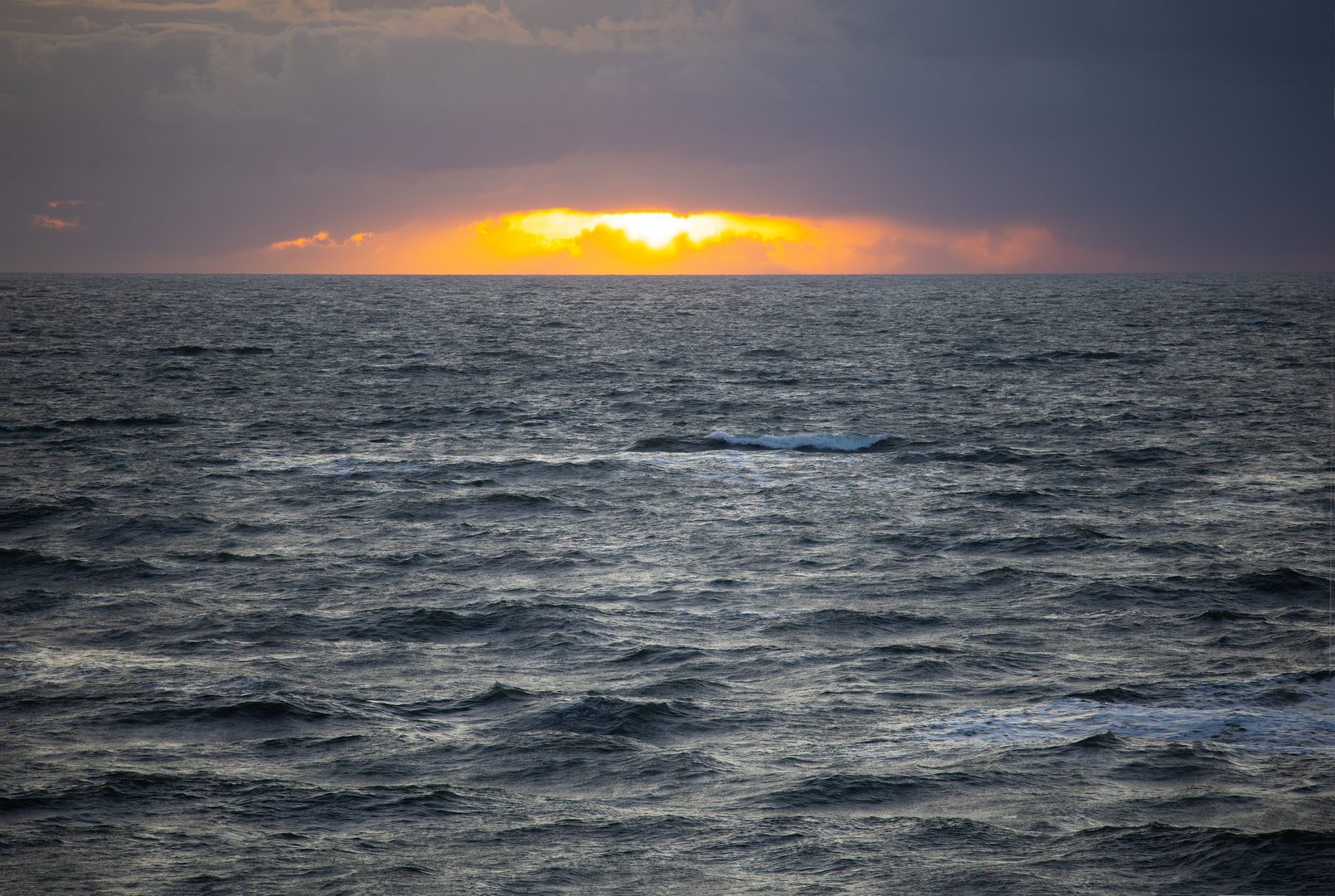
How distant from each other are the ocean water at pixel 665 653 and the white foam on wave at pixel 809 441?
0.78 ft

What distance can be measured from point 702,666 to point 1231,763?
6.67 m

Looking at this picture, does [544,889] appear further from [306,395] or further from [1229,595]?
[306,395]

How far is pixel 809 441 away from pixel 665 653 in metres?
19.8

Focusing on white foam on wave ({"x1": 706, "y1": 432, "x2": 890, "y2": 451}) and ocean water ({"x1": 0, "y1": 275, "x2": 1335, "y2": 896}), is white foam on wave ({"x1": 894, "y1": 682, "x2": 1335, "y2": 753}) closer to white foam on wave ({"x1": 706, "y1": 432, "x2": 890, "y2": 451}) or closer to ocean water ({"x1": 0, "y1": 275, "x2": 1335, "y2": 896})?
ocean water ({"x1": 0, "y1": 275, "x2": 1335, "y2": 896})

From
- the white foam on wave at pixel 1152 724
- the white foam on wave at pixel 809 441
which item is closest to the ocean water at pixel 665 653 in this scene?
the white foam on wave at pixel 1152 724

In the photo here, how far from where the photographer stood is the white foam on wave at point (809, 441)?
33.5 m

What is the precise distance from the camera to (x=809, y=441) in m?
34.3

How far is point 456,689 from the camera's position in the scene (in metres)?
14.0

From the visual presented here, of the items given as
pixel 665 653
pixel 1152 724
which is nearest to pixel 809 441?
pixel 665 653

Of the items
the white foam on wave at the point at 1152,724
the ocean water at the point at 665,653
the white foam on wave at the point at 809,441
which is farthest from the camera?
the white foam on wave at the point at 809,441

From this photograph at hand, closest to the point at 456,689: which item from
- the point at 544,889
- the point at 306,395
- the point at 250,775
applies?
the point at 250,775

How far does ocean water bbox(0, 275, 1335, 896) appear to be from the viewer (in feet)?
31.8

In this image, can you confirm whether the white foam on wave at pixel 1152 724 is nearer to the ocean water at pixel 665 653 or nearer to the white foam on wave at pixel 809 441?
the ocean water at pixel 665 653

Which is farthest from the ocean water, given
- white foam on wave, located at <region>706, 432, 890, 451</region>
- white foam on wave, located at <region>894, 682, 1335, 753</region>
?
white foam on wave, located at <region>706, 432, 890, 451</region>
